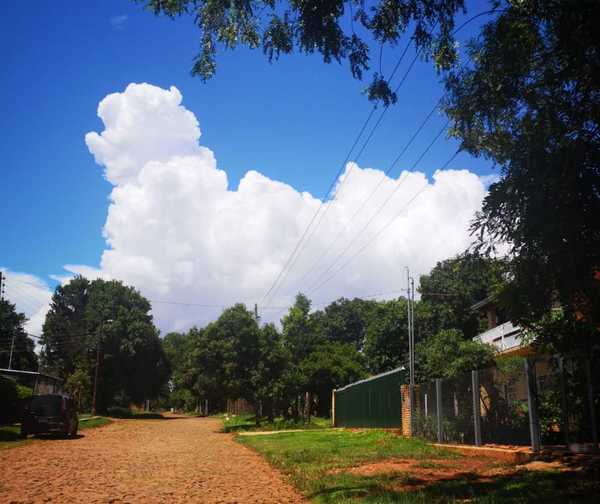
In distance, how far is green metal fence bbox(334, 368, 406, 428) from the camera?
21984 mm

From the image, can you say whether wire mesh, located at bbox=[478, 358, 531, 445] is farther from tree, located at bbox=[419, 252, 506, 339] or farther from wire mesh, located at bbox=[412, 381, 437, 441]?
tree, located at bbox=[419, 252, 506, 339]

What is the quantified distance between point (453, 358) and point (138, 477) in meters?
13.0

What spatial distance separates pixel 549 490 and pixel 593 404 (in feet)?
9.50

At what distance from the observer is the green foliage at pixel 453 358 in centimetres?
1938

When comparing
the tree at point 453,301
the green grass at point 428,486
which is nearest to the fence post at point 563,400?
the green grass at point 428,486

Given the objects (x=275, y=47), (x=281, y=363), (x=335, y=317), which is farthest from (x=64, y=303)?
(x=275, y=47)

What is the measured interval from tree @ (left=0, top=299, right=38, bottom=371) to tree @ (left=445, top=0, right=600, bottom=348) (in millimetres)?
63294

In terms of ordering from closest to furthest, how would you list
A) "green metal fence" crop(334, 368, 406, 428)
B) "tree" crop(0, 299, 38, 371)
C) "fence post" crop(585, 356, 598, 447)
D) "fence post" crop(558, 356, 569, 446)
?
"fence post" crop(585, 356, 598, 447) < "fence post" crop(558, 356, 569, 446) < "green metal fence" crop(334, 368, 406, 428) < "tree" crop(0, 299, 38, 371)

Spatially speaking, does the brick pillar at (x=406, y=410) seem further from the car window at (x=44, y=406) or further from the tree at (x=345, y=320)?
the tree at (x=345, y=320)

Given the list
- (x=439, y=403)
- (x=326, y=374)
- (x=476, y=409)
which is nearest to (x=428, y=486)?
(x=476, y=409)

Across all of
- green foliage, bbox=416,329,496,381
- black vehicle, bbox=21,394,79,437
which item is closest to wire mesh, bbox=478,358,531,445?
green foliage, bbox=416,329,496,381

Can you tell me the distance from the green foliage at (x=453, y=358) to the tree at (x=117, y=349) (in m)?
36.9

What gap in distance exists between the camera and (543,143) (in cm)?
815

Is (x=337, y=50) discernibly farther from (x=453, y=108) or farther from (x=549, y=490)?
(x=549, y=490)
